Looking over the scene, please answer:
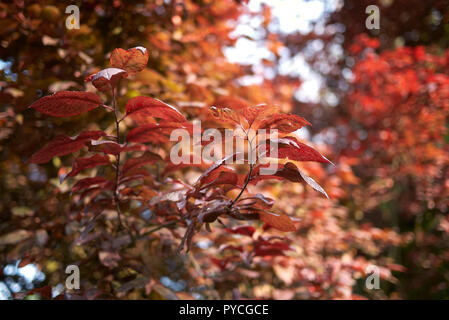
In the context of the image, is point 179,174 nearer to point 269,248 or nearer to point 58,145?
point 269,248

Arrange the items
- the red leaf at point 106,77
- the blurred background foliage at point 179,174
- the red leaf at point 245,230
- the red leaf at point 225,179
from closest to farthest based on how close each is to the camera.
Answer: the red leaf at point 106,77
the red leaf at point 225,179
the red leaf at point 245,230
the blurred background foliage at point 179,174

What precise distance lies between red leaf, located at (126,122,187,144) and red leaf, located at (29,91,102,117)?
118mm

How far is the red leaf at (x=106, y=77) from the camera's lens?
1.91 feet

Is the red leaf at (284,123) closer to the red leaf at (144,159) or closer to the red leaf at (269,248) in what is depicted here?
the red leaf at (144,159)

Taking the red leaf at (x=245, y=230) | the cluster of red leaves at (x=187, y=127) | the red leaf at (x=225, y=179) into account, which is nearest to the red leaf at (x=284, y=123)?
the cluster of red leaves at (x=187, y=127)

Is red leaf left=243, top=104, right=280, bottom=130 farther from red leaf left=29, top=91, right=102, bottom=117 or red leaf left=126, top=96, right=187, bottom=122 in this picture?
red leaf left=29, top=91, right=102, bottom=117

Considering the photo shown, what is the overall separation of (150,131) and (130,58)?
20cm

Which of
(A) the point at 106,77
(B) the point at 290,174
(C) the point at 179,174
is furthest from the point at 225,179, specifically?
(C) the point at 179,174

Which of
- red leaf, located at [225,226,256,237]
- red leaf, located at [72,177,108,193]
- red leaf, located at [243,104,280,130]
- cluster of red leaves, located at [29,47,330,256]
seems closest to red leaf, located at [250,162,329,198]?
cluster of red leaves, located at [29,47,330,256]

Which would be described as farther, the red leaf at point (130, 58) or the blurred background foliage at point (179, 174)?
the blurred background foliage at point (179, 174)

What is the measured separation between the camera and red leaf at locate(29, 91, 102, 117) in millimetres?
659

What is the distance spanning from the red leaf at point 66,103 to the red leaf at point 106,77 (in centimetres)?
5

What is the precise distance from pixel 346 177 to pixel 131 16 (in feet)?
6.74
